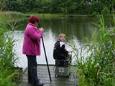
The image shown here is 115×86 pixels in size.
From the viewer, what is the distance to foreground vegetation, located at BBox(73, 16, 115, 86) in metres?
8.16

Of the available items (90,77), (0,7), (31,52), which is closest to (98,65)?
(90,77)

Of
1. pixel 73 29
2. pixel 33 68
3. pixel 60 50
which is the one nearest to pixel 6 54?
pixel 33 68

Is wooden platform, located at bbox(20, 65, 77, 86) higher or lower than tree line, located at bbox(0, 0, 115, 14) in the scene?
lower

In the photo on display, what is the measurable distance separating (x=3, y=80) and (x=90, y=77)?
1.97 metres

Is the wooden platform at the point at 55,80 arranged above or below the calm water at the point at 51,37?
below

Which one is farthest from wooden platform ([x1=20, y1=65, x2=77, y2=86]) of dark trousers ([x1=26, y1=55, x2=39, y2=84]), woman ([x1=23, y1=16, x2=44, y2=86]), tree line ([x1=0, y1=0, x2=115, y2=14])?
tree line ([x1=0, y1=0, x2=115, y2=14])

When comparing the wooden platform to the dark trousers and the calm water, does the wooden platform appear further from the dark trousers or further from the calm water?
the calm water

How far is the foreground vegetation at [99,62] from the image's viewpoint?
816cm

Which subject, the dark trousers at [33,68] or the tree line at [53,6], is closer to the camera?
the dark trousers at [33,68]

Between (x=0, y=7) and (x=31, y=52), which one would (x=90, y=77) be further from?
(x=0, y=7)

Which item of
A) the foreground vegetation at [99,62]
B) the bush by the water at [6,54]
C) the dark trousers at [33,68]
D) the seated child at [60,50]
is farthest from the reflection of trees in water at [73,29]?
the foreground vegetation at [99,62]

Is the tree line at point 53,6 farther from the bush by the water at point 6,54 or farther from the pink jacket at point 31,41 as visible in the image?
the pink jacket at point 31,41

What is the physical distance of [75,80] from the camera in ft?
32.4

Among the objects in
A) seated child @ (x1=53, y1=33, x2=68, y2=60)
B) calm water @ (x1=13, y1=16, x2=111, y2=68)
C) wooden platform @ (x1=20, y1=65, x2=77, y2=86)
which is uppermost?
calm water @ (x1=13, y1=16, x2=111, y2=68)
